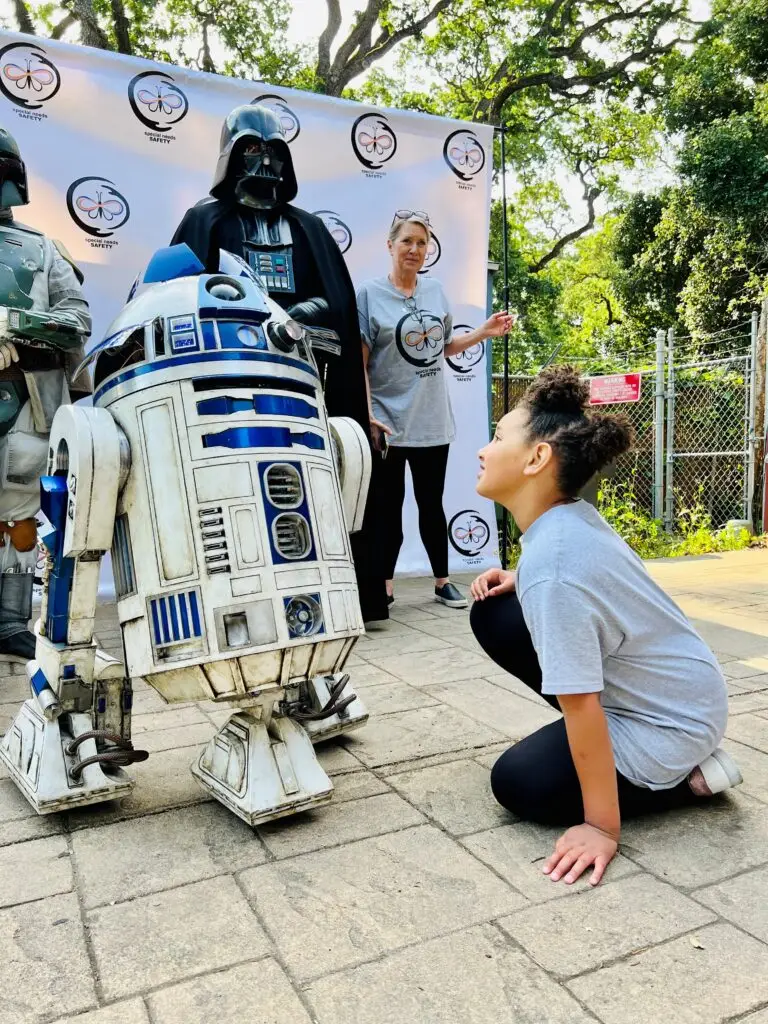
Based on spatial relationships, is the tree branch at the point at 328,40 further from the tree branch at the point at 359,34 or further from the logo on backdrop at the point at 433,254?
the logo on backdrop at the point at 433,254

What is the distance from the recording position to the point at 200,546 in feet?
5.57

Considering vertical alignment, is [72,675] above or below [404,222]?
below

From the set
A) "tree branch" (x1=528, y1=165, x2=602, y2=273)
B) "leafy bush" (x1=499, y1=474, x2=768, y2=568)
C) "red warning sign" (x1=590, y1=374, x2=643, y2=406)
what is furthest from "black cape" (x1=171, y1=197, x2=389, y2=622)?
"tree branch" (x1=528, y1=165, x2=602, y2=273)

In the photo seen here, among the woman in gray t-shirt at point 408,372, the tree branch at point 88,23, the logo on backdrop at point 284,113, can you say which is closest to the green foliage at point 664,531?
the woman in gray t-shirt at point 408,372

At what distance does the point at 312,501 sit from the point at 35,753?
934mm

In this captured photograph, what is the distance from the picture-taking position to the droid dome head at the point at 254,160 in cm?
287

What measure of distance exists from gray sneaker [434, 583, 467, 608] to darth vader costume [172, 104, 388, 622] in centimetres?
165

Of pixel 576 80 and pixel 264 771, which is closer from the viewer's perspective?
pixel 264 771

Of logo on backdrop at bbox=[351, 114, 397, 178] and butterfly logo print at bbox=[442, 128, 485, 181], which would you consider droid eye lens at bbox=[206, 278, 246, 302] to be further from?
butterfly logo print at bbox=[442, 128, 485, 181]

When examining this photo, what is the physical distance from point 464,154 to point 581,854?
4.96 meters

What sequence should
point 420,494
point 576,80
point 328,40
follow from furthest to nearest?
point 576,80, point 328,40, point 420,494

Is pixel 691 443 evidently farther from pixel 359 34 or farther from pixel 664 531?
pixel 359 34

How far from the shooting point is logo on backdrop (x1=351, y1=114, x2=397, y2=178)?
16.9 feet

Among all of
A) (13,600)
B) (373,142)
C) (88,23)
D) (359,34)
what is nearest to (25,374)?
(13,600)
